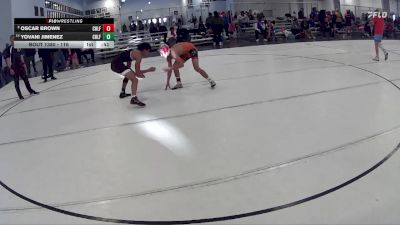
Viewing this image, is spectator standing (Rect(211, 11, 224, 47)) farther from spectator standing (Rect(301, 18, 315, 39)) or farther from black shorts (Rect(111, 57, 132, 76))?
black shorts (Rect(111, 57, 132, 76))

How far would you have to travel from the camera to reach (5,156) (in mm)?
4473

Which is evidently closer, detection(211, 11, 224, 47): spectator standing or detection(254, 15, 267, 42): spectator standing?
detection(211, 11, 224, 47): spectator standing

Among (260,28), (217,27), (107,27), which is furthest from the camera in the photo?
(260,28)

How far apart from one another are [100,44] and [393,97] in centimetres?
708

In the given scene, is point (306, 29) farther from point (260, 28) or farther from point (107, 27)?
point (107, 27)
